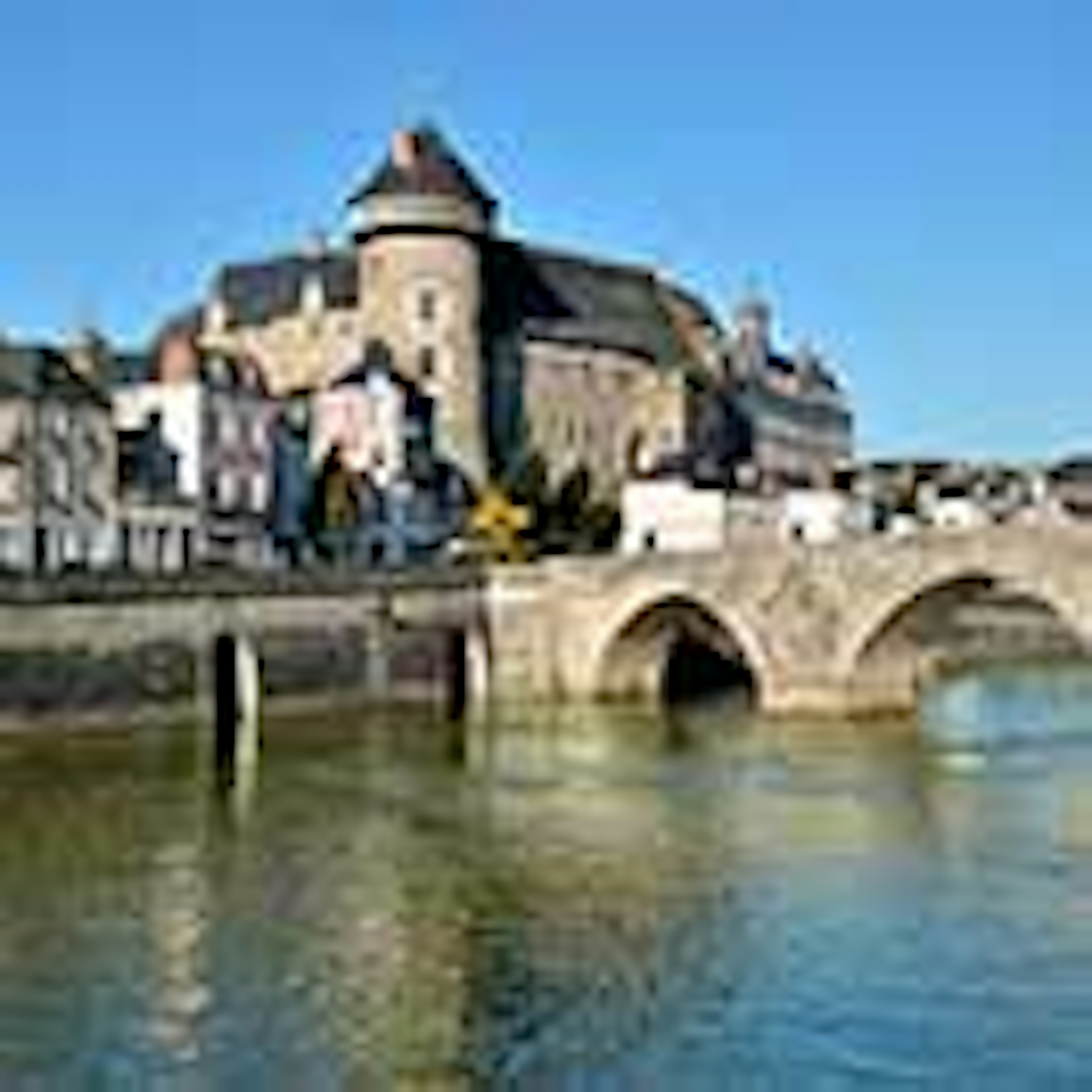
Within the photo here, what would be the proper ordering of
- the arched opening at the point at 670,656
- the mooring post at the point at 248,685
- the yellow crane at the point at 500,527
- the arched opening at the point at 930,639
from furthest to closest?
1. the yellow crane at the point at 500,527
2. the arched opening at the point at 670,656
3. the mooring post at the point at 248,685
4. the arched opening at the point at 930,639

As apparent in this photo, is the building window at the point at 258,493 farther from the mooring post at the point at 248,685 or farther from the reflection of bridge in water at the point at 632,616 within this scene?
the mooring post at the point at 248,685

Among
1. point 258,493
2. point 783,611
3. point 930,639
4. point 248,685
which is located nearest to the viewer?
point 248,685

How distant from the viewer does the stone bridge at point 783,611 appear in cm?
4466

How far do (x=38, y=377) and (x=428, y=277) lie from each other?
19.6 m

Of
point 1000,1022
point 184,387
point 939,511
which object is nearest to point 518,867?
point 1000,1022

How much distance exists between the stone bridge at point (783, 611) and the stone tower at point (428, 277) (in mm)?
16205

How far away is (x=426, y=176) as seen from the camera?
241 feet

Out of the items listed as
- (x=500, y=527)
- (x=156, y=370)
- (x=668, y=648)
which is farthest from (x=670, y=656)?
(x=156, y=370)

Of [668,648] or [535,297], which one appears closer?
[668,648]

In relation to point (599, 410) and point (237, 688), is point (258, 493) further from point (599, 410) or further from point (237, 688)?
point (599, 410)

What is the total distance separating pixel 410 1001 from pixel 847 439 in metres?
90.4

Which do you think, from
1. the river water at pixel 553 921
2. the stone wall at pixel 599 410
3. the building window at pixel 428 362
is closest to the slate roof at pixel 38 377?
the river water at pixel 553 921

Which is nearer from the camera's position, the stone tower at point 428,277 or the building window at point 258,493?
the building window at point 258,493

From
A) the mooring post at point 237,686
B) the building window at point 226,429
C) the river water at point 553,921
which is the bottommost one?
the river water at point 553,921
